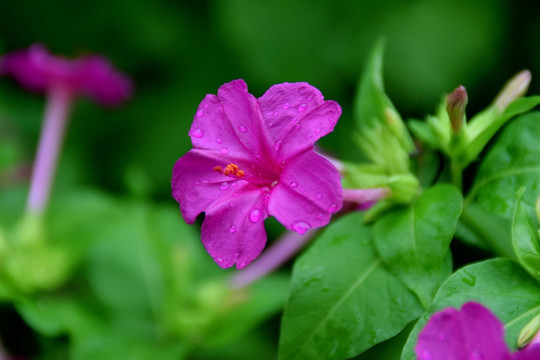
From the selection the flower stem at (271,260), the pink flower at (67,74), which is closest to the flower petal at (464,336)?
the flower stem at (271,260)

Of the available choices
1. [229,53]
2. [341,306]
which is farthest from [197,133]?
[229,53]

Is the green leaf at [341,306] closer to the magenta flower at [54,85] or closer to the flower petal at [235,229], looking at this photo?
the flower petal at [235,229]

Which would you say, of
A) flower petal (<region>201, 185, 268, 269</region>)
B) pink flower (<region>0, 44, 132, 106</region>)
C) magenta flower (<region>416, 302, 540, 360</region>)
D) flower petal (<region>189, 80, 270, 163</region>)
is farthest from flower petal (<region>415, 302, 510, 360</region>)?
pink flower (<region>0, 44, 132, 106</region>)

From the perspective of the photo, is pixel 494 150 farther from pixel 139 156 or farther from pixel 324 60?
pixel 139 156

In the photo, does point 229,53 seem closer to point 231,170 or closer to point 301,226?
point 231,170

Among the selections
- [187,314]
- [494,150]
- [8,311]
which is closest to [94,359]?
[187,314]

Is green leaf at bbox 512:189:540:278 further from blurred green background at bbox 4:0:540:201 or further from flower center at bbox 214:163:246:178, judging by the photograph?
blurred green background at bbox 4:0:540:201

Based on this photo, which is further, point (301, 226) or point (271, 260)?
point (271, 260)

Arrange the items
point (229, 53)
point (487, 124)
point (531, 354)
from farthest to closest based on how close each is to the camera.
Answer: point (229, 53) → point (487, 124) → point (531, 354)
